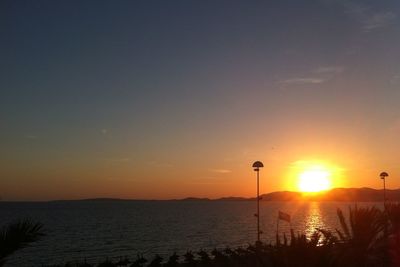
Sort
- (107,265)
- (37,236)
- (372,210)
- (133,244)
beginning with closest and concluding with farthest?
(37,236)
(372,210)
(107,265)
(133,244)

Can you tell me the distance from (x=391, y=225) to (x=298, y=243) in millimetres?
14806

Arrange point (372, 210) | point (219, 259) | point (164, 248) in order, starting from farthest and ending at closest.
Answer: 1. point (164, 248)
2. point (219, 259)
3. point (372, 210)

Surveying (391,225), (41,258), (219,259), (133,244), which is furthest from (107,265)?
(133,244)

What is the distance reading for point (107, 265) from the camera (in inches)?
1372

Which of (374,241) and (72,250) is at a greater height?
(374,241)

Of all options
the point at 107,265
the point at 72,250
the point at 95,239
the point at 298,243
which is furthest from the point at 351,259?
the point at 95,239

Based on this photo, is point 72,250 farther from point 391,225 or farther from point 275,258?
point 275,258

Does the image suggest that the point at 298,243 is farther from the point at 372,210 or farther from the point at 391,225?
the point at 391,225

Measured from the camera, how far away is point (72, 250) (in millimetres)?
74688

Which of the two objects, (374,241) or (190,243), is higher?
(374,241)

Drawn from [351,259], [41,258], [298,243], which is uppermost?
[298,243]

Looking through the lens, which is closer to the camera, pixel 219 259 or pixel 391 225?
pixel 391 225

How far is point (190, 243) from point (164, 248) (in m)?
9.26

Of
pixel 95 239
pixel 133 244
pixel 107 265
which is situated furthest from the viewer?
pixel 95 239
